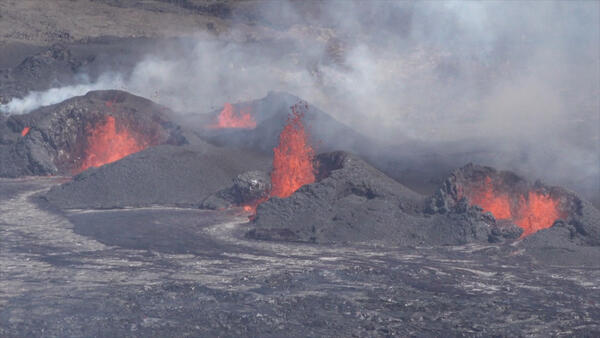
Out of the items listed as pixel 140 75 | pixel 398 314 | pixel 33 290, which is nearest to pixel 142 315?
pixel 33 290

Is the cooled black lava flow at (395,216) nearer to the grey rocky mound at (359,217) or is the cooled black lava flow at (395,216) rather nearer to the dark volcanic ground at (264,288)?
the grey rocky mound at (359,217)

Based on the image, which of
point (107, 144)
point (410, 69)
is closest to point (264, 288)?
point (107, 144)

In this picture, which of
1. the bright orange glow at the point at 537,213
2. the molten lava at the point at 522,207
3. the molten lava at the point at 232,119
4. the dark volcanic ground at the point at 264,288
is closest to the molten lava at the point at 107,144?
the molten lava at the point at 232,119

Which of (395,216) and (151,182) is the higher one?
(151,182)

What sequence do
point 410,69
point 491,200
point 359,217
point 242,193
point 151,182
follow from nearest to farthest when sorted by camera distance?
point 359,217 → point 491,200 → point 242,193 → point 151,182 → point 410,69

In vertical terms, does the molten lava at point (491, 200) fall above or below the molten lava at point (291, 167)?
below

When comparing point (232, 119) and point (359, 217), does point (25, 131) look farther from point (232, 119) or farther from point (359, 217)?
point (359, 217)
